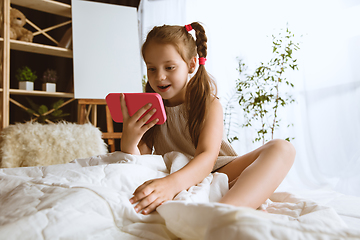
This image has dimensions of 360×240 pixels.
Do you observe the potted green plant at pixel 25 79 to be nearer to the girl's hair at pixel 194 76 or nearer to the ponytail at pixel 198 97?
the girl's hair at pixel 194 76

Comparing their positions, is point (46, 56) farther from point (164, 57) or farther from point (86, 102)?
point (164, 57)

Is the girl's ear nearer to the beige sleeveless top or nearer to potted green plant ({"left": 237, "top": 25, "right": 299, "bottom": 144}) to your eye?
the beige sleeveless top

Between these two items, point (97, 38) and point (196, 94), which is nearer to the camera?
point (196, 94)

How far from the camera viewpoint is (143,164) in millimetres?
813

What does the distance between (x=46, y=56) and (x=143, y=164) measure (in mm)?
2448

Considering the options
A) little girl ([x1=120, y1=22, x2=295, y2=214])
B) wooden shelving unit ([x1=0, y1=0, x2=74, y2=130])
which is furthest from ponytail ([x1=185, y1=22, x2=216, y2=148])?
wooden shelving unit ([x1=0, y1=0, x2=74, y2=130])

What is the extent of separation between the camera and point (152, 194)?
61cm

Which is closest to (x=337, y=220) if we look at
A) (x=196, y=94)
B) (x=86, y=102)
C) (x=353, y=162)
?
(x=196, y=94)

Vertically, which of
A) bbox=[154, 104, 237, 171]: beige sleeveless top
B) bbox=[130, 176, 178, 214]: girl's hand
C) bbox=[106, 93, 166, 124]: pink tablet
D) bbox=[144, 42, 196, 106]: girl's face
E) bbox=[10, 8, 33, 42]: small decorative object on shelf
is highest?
bbox=[10, 8, 33, 42]: small decorative object on shelf

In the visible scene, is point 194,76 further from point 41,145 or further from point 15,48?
point 15,48

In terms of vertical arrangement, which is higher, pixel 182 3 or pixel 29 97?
pixel 182 3

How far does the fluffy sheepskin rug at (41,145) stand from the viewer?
1563mm

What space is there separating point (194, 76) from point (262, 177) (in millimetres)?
587

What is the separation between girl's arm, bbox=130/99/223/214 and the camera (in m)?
0.60
